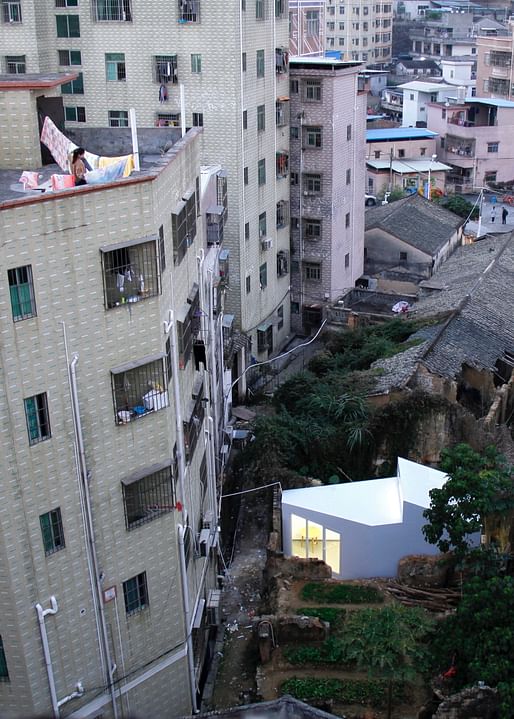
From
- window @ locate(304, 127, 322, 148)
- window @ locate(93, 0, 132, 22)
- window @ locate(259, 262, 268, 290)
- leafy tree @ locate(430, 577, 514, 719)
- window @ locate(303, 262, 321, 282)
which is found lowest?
leafy tree @ locate(430, 577, 514, 719)

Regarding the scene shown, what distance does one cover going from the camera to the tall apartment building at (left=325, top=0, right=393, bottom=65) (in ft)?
326

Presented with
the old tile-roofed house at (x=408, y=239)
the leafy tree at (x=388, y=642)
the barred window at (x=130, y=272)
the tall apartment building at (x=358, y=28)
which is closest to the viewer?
the barred window at (x=130, y=272)

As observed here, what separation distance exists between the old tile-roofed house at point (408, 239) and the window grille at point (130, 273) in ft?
97.5

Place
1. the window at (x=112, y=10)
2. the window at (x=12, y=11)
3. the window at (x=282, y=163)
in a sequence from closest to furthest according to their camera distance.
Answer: the window at (x=112, y=10), the window at (x=12, y=11), the window at (x=282, y=163)

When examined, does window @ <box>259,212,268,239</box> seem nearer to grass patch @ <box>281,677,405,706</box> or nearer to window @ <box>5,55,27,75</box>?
window @ <box>5,55,27,75</box>

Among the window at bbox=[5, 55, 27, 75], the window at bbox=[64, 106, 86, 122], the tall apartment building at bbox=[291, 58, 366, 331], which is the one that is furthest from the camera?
the tall apartment building at bbox=[291, 58, 366, 331]

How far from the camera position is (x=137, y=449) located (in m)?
17.0

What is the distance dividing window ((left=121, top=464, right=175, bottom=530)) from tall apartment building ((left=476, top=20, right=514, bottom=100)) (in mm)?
64895

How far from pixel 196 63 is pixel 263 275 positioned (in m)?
9.08

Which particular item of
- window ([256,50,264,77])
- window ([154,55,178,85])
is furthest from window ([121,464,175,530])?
window ([256,50,264,77])

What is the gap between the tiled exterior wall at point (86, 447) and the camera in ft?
48.1

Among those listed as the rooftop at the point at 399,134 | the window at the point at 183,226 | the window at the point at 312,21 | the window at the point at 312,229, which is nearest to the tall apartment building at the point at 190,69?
the window at the point at 312,229

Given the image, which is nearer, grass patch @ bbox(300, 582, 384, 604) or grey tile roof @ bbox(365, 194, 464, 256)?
grass patch @ bbox(300, 582, 384, 604)

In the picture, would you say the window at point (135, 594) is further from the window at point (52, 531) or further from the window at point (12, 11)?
the window at point (12, 11)
